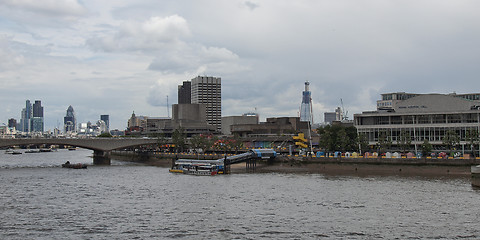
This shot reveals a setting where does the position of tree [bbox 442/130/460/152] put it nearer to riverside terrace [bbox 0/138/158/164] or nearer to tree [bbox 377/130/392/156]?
tree [bbox 377/130/392/156]

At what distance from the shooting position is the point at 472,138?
4665 inches

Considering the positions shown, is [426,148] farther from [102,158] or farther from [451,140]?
[102,158]

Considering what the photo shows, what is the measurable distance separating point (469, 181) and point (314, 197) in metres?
36.1

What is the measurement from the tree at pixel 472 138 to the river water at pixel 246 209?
Result: 24.2m

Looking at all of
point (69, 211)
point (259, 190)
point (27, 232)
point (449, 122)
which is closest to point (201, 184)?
point (259, 190)

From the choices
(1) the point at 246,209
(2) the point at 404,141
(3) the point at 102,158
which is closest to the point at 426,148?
(2) the point at 404,141

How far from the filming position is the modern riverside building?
12681 centimetres

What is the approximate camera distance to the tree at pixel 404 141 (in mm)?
125375

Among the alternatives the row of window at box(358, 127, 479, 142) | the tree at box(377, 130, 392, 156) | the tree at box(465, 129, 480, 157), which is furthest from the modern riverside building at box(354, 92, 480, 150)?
the tree at box(465, 129, 480, 157)

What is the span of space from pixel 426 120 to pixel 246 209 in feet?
273

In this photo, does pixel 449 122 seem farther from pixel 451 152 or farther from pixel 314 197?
pixel 314 197

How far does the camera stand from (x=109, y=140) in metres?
175

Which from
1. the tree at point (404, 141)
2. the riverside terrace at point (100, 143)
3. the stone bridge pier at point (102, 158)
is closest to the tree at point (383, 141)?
the tree at point (404, 141)

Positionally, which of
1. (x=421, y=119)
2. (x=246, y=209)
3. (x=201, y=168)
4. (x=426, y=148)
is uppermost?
(x=421, y=119)
